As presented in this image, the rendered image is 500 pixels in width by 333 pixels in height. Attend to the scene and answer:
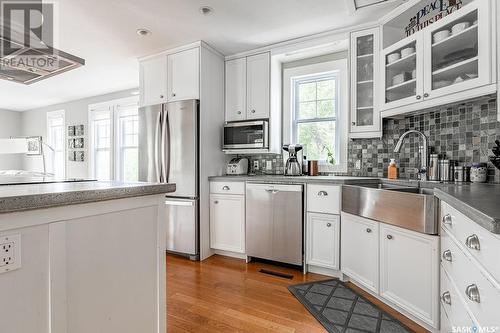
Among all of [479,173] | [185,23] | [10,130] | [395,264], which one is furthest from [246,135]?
[10,130]

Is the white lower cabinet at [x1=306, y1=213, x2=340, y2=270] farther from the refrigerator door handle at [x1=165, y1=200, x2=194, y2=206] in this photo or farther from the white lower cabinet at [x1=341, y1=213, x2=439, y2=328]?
the refrigerator door handle at [x1=165, y1=200, x2=194, y2=206]

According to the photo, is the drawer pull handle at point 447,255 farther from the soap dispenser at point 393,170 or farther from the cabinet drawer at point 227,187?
the cabinet drawer at point 227,187

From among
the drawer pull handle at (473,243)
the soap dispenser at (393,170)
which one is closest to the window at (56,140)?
the soap dispenser at (393,170)

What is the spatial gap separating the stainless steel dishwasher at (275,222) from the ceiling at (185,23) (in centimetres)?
164

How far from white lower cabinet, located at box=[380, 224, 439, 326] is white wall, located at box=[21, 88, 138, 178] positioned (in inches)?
189

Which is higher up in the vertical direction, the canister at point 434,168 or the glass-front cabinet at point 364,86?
the glass-front cabinet at point 364,86

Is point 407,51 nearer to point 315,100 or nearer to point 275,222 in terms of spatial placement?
point 315,100

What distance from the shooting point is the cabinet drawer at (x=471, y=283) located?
2.78 feet

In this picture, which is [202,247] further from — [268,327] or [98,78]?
[98,78]

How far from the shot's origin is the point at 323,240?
98.4 inches

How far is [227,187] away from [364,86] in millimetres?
1801

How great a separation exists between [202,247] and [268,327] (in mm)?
1438

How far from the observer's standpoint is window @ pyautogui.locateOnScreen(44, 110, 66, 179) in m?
6.01

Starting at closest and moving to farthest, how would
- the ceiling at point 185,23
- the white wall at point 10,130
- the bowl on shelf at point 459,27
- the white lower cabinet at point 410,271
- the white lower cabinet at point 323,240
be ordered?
1. the white lower cabinet at point 410,271
2. the bowl on shelf at point 459,27
3. the ceiling at point 185,23
4. the white lower cabinet at point 323,240
5. the white wall at point 10,130
